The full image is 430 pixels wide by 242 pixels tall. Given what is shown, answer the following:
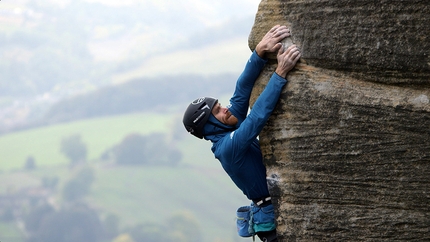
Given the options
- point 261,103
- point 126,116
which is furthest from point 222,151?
point 126,116

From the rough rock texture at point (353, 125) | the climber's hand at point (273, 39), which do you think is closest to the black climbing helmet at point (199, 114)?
the rough rock texture at point (353, 125)

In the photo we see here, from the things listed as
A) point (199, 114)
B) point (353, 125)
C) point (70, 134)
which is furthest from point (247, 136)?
point (70, 134)

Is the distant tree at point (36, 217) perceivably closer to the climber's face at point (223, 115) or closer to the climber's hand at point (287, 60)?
the climber's face at point (223, 115)

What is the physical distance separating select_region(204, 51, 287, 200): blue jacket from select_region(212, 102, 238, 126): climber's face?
0.24 feet

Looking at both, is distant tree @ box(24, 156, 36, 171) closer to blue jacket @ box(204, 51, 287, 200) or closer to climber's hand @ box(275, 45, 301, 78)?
blue jacket @ box(204, 51, 287, 200)

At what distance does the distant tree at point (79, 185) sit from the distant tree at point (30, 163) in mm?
10600

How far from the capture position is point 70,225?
135 meters

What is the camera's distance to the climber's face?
31.9 feet

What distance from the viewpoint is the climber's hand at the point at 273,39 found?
9.41 m

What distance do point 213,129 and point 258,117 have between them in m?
1.09

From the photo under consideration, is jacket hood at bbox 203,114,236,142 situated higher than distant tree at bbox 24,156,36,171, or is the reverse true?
distant tree at bbox 24,156,36,171

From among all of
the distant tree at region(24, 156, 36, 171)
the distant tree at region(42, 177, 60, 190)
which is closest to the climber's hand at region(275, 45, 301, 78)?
the distant tree at region(24, 156, 36, 171)

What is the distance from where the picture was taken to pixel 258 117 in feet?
29.4

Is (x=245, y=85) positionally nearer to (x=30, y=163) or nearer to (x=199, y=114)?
(x=199, y=114)
